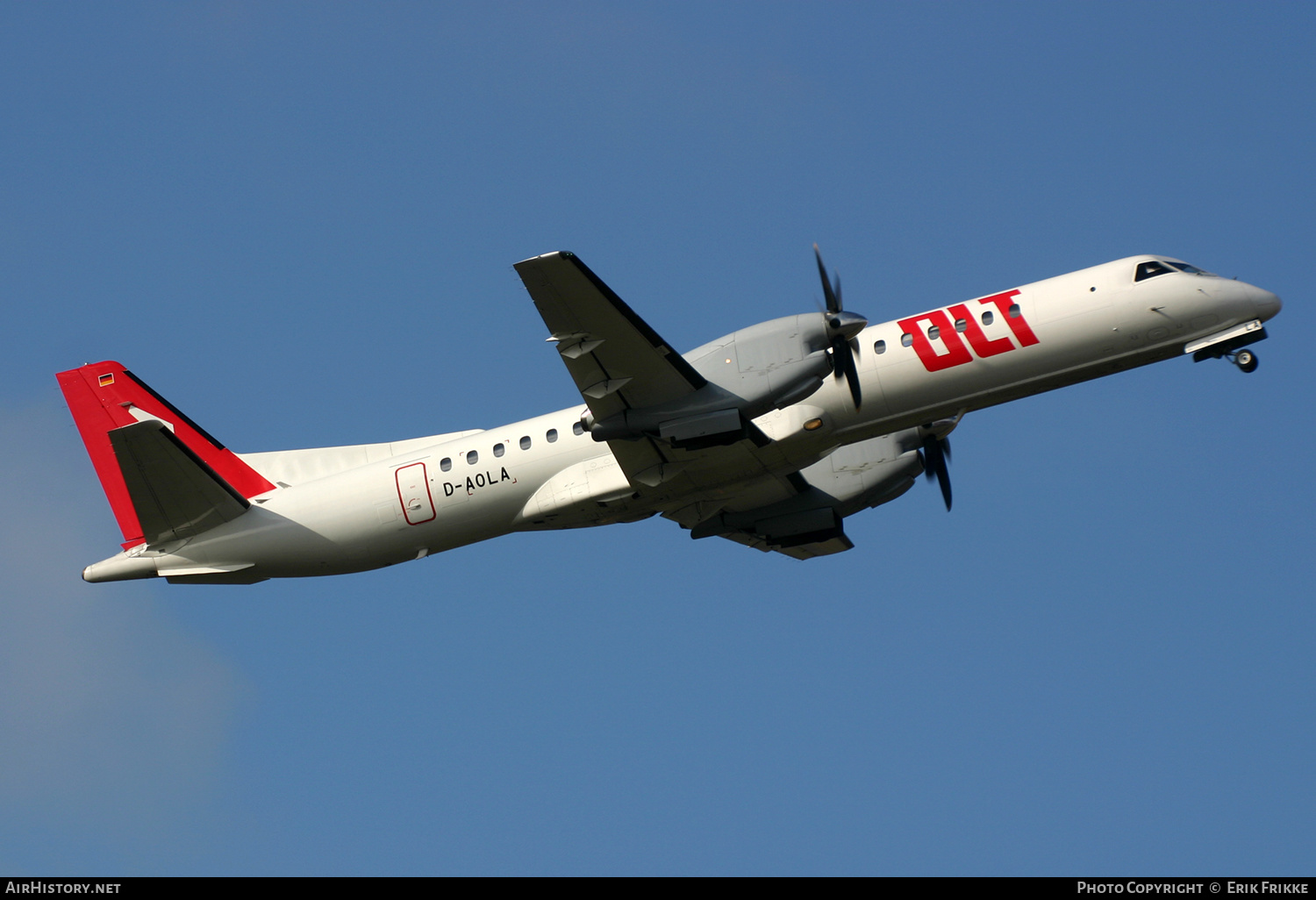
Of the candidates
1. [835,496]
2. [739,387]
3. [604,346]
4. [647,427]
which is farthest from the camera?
[835,496]

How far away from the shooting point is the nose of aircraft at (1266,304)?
23219 mm

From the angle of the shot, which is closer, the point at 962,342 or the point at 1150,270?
the point at 962,342

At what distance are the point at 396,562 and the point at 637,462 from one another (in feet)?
19.1

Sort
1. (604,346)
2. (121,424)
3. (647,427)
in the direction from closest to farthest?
1. (604,346)
2. (647,427)
3. (121,424)

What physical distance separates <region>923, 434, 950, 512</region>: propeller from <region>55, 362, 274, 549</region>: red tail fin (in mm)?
14340

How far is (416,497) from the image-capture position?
24250 mm

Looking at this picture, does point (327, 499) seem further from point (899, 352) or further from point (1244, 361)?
point (1244, 361)

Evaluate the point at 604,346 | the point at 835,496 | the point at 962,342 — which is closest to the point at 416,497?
the point at 604,346

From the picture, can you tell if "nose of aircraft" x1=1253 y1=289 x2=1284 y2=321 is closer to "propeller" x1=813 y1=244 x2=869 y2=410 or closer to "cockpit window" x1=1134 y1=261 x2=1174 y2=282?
"cockpit window" x1=1134 y1=261 x2=1174 y2=282

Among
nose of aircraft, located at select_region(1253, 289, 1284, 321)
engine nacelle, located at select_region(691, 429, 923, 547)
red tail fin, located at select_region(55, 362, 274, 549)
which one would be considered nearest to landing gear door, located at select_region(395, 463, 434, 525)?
red tail fin, located at select_region(55, 362, 274, 549)

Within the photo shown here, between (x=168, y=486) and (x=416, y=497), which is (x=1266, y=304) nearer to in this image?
(x=416, y=497)

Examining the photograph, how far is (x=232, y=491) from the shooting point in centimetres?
2464

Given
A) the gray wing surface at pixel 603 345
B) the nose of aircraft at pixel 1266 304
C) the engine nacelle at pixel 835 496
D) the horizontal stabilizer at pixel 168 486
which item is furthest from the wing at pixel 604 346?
the nose of aircraft at pixel 1266 304

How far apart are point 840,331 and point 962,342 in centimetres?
263
